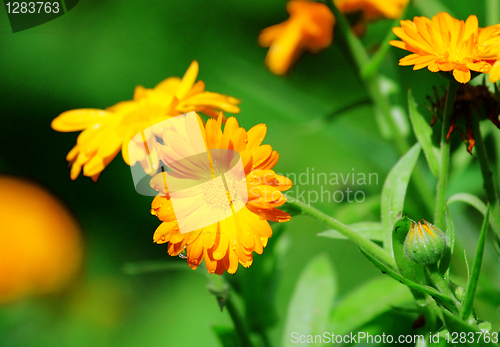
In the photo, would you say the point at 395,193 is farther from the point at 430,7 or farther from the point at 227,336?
the point at 430,7

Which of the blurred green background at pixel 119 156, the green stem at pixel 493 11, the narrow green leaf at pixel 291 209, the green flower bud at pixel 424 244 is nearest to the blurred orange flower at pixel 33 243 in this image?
the blurred green background at pixel 119 156

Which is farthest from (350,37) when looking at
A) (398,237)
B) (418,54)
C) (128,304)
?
(128,304)

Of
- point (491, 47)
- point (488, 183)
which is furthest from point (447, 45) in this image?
point (488, 183)

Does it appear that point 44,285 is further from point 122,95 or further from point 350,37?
point 350,37

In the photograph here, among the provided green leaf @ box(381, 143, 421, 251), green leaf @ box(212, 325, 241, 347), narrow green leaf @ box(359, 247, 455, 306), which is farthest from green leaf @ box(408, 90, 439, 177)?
green leaf @ box(212, 325, 241, 347)

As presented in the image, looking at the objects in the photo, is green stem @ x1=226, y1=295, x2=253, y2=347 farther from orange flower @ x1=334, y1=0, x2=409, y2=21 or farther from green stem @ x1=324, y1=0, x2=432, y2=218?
orange flower @ x1=334, y1=0, x2=409, y2=21

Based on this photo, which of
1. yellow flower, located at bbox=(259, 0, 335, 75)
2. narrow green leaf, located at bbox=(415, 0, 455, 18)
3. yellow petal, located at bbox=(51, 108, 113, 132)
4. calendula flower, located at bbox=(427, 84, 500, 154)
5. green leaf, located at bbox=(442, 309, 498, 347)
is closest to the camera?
green leaf, located at bbox=(442, 309, 498, 347)
